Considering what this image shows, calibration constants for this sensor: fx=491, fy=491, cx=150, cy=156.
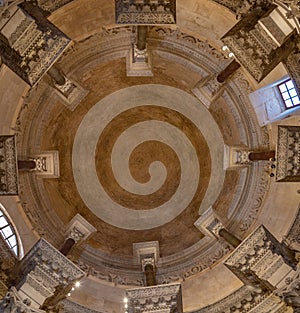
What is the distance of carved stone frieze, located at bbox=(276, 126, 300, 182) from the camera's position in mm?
17719

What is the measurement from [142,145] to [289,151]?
342 inches

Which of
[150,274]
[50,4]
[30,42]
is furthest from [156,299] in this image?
[50,4]

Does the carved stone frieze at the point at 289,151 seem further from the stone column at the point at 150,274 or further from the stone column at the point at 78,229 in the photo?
the stone column at the point at 78,229

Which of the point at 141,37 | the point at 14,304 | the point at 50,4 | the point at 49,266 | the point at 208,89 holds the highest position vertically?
the point at 141,37

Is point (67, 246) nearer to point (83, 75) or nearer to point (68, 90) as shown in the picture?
point (68, 90)

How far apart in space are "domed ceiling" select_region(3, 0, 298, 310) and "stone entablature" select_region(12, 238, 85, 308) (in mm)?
3414

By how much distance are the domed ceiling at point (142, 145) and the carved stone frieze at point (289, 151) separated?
8.51 feet

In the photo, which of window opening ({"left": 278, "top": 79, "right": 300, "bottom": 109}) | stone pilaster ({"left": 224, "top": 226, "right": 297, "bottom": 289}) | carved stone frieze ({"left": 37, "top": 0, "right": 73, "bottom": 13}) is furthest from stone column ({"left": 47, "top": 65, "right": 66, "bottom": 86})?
stone pilaster ({"left": 224, "top": 226, "right": 297, "bottom": 289})

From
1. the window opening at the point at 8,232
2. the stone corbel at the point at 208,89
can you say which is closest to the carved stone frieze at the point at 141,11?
the stone corbel at the point at 208,89

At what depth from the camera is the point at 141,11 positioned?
17922 mm

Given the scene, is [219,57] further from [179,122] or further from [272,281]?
[272,281]

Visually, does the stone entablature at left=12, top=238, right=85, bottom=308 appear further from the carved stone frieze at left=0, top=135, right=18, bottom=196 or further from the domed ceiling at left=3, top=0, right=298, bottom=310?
the domed ceiling at left=3, top=0, right=298, bottom=310

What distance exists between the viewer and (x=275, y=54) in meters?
17.1

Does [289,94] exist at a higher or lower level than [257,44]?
lower
